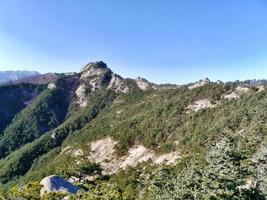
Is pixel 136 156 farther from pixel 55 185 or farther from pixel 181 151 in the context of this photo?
pixel 55 185

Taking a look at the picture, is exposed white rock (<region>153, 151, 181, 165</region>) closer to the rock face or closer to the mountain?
the mountain

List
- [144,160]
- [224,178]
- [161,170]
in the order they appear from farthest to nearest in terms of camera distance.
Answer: [144,160] → [161,170] → [224,178]

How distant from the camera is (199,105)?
176 metres

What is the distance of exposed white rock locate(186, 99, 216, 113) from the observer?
172 meters

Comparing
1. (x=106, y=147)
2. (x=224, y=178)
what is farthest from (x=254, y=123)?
(x=224, y=178)

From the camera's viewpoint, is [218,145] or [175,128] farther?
[175,128]

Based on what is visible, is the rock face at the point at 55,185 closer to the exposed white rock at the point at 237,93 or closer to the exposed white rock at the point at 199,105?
the exposed white rock at the point at 199,105

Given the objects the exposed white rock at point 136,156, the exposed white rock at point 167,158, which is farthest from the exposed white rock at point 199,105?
the exposed white rock at point 167,158

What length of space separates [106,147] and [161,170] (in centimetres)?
9504

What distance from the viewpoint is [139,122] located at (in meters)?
187

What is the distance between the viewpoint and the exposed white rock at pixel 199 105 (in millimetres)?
171625

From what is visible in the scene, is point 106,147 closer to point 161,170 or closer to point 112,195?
point 161,170

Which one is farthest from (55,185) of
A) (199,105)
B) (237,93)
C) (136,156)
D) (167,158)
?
(237,93)

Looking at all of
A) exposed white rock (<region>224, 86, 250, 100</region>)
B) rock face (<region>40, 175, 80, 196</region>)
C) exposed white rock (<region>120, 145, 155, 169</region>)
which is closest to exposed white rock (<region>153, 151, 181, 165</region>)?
exposed white rock (<region>120, 145, 155, 169</region>)
